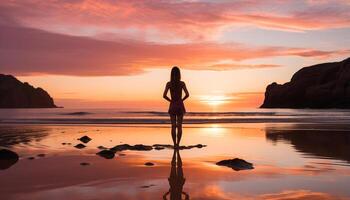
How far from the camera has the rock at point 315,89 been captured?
144500 millimetres

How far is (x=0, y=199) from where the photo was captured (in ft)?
19.9

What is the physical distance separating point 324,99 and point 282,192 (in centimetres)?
15596

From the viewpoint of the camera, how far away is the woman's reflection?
21.0 feet

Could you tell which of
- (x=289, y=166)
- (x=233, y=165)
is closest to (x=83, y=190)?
(x=233, y=165)

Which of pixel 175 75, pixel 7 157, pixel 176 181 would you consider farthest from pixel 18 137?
pixel 176 181

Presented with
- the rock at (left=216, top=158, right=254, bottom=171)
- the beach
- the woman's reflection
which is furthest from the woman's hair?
the rock at (left=216, top=158, right=254, bottom=171)

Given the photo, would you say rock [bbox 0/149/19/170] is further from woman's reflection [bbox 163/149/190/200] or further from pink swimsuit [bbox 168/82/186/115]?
pink swimsuit [bbox 168/82/186/115]

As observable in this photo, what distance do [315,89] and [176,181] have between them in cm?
16367

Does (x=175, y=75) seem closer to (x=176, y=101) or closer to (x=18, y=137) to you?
(x=176, y=101)

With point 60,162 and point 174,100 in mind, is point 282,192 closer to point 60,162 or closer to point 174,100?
point 60,162

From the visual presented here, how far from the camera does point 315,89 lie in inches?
6334

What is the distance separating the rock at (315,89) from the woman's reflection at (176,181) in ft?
451

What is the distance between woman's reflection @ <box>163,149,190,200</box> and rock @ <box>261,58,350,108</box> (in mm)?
137444

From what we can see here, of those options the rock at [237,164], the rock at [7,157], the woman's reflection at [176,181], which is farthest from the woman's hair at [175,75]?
the rock at [7,157]
